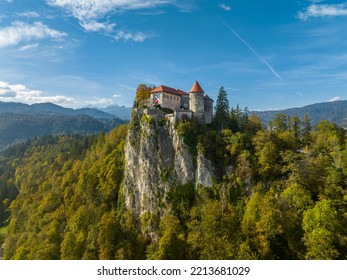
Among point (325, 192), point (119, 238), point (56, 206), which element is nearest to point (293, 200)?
point (325, 192)

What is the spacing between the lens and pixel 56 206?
277 feet

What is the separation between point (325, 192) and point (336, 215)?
5006mm

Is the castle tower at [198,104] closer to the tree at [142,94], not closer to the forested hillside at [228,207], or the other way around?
the forested hillside at [228,207]

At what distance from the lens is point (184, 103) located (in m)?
66.0

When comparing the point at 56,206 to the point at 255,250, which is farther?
the point at 56,206

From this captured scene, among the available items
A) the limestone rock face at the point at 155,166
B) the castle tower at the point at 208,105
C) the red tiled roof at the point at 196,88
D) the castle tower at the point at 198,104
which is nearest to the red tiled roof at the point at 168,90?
the red tiled roof at the point at 196,88

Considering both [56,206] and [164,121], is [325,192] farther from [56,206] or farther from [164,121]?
[56,206]

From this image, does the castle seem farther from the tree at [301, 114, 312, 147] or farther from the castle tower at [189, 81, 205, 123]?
the tree at [301, 114, 312, 147]

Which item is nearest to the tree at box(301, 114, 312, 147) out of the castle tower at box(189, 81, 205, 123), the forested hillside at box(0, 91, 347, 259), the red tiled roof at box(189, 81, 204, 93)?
the forested hillside at box(0, 91, 347, 259)

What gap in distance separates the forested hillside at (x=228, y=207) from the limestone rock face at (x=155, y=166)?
3.85 ft

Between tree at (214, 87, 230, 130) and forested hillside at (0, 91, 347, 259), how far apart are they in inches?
10.3

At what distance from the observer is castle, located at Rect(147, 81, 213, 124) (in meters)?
59.1

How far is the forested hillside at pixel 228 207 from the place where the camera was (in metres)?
36.8

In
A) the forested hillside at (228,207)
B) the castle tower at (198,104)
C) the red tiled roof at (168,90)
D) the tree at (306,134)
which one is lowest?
the forested hillside at (228,207)
